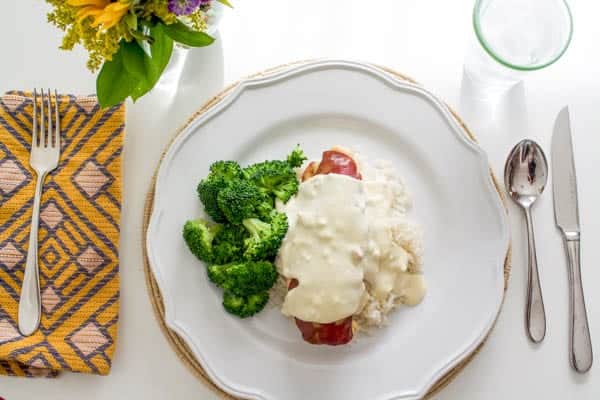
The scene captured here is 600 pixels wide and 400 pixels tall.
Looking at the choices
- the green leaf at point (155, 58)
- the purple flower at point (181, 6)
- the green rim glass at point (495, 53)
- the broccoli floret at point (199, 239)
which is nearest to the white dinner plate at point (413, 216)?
the broccoli floret at point (199, 239)

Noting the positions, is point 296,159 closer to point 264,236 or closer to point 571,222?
point 264,236

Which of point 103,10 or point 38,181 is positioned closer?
point 103,10

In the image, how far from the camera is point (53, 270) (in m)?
1.60

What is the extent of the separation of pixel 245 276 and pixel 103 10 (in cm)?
70

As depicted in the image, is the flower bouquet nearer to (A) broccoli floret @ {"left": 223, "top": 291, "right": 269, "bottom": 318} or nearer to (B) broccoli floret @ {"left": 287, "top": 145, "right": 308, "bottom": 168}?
(B) broccoli floret @ {"left": 287, "top": 145, "right": 308, "bottom": 168}

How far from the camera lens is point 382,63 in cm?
173

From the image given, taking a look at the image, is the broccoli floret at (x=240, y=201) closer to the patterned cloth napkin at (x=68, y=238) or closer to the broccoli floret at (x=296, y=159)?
the broccoli floret at (x=296, y=159)

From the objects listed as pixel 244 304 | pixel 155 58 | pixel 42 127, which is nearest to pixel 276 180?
pixel 244 304

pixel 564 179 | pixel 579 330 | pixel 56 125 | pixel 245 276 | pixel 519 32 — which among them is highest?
pixel 519 32

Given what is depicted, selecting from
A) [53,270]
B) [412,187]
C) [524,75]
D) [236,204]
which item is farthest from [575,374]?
[53,270]

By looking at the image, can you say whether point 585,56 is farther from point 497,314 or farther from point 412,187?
point 497,314

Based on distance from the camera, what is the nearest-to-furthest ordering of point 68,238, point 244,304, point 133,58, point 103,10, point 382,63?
point 103,10
point 133,58
point 244,304
point 68,238
point 382,63

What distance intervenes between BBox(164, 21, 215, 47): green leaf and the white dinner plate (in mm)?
338

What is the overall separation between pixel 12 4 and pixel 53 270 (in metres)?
0.82
